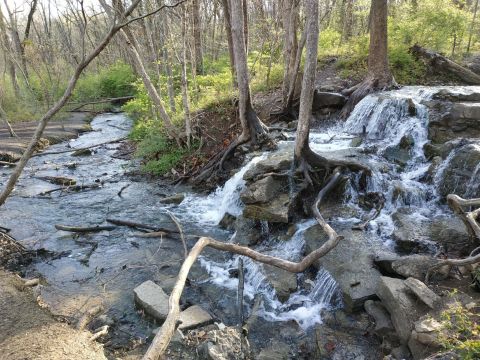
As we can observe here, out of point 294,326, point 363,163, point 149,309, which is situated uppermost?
point 363,163

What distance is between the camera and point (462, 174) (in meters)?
7.61

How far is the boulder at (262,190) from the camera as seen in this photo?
26.1ft

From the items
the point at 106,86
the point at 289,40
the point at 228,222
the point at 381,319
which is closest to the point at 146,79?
the point at 289,40

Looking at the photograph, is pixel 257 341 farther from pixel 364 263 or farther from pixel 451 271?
pixel 451 271

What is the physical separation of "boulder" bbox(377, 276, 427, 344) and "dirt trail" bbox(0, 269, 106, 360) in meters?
3.63

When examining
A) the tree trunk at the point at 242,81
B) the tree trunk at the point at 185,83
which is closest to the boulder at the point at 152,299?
the tree trunk at the point at 242,81

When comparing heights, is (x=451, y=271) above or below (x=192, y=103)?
below

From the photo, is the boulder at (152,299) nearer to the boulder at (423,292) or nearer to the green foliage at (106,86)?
the boulder at (423,292)

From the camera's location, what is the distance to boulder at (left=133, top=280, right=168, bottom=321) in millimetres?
5508

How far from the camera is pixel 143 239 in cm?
806

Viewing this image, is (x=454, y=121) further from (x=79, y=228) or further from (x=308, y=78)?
(x=79, y=228)

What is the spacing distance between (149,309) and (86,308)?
1037 mm

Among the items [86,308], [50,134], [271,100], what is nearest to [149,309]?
[86,308]

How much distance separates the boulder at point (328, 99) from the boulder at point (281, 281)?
7.51 meters
